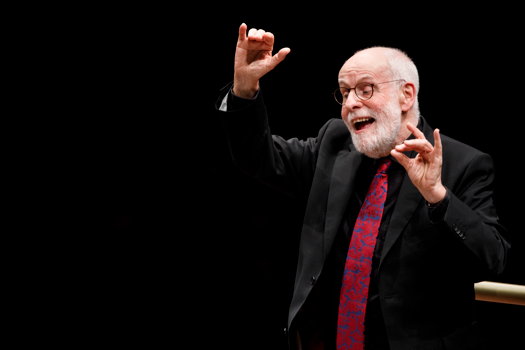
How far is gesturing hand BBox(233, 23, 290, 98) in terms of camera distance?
150 centimetres

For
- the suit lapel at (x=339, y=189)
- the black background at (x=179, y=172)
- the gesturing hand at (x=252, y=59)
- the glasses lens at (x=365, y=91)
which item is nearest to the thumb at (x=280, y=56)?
the gesturing hand at (x=252, y=59)

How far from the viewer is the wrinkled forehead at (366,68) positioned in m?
1.54

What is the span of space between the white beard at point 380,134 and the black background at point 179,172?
2.20 ft

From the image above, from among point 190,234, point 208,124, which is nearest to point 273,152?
point 208,124

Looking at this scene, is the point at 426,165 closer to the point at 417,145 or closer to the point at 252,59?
the point at 417,145

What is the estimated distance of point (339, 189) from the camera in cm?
156

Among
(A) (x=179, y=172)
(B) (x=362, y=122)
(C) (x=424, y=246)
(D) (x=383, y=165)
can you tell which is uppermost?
(B) (x=362, y=122)

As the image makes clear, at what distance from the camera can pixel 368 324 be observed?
146cm

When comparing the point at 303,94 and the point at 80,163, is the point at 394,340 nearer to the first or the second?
the point at 303,94

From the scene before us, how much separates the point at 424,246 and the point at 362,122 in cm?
36

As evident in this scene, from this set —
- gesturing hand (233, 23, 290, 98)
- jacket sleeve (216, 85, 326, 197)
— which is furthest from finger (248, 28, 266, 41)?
jacket sleeve (216, 85, 326, 197)

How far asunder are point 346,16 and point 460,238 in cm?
118

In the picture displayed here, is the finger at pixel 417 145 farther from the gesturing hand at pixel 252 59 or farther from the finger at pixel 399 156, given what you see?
the gesturing hand at pixel 252 59

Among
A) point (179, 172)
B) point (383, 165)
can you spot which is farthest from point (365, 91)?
point (179, 172)
